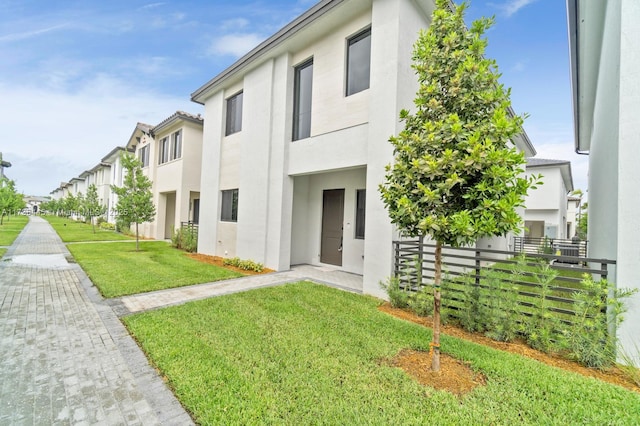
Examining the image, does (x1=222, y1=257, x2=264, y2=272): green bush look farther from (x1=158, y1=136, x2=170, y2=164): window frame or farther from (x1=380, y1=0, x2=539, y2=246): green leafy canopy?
(x1=158, y1=136, x2=170, y2=164): window frame

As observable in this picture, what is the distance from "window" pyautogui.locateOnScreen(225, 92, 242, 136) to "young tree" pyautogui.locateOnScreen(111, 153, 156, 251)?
5.81m

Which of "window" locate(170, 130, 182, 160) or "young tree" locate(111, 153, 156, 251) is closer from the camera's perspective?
"young tree" locate(111, 153, 156, 251)

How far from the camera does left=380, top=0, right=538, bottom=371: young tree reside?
124 inches

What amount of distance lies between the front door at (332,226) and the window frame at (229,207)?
391cm

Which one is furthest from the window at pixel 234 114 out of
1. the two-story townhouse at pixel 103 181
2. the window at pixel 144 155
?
the two-story townhouse at pixel 103 181

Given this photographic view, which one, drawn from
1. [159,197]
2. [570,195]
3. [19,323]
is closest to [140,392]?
[19,323]

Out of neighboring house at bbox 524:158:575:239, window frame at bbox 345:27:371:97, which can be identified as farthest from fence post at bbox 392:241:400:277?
neighboring house at bbox 524:158:575:239

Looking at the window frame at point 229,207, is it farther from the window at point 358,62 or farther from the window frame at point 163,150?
the window frame at point 163,150

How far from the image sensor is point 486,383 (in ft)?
11.0

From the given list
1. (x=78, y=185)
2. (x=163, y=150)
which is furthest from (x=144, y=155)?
(x=78, y=185)

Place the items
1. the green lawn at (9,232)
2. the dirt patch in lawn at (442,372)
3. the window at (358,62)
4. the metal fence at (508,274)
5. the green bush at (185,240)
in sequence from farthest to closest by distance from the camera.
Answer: the green lawn at (9,232), the green bush at (185,240), the window at (358,62), the metal fence at (508,274), the dirt patch in lawn at (442,372)

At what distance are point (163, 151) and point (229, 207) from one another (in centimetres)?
1088

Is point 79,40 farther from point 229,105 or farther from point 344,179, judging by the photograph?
point 344,179

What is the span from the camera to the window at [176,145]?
17.7 meters
